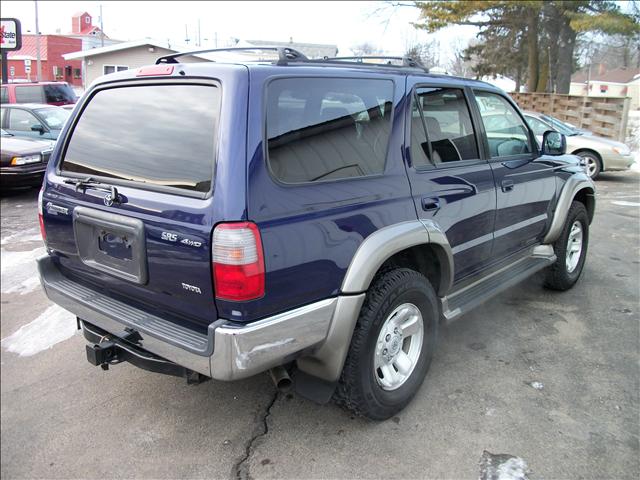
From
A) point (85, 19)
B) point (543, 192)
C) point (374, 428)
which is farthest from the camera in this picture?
point (85, 19)

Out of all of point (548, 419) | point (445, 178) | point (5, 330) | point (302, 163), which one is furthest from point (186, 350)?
point (548, 419)

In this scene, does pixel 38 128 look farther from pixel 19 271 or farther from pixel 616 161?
pixel 616 161

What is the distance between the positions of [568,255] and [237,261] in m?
3.85

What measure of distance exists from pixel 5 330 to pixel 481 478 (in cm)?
230

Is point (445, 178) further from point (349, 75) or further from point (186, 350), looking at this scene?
point (186, 350)

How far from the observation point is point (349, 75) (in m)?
2.82

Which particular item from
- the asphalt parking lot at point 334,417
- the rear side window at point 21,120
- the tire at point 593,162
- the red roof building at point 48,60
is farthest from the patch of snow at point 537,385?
the red roof building at point 48,60

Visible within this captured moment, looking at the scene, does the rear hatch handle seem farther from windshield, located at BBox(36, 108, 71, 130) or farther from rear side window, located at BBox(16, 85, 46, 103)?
rear side window, located at BBox(16, 85, 46, 103)

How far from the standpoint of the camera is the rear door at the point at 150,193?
2.28 m

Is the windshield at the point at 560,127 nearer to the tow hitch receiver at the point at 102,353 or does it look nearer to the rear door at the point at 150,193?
the rear door at the point at 150,193

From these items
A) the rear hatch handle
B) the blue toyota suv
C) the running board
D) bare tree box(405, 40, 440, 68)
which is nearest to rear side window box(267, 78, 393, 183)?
the blue toyota suv

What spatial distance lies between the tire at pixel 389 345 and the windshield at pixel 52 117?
34.4 feet

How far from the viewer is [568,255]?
195 inches

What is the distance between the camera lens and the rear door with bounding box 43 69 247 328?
2275 mm
